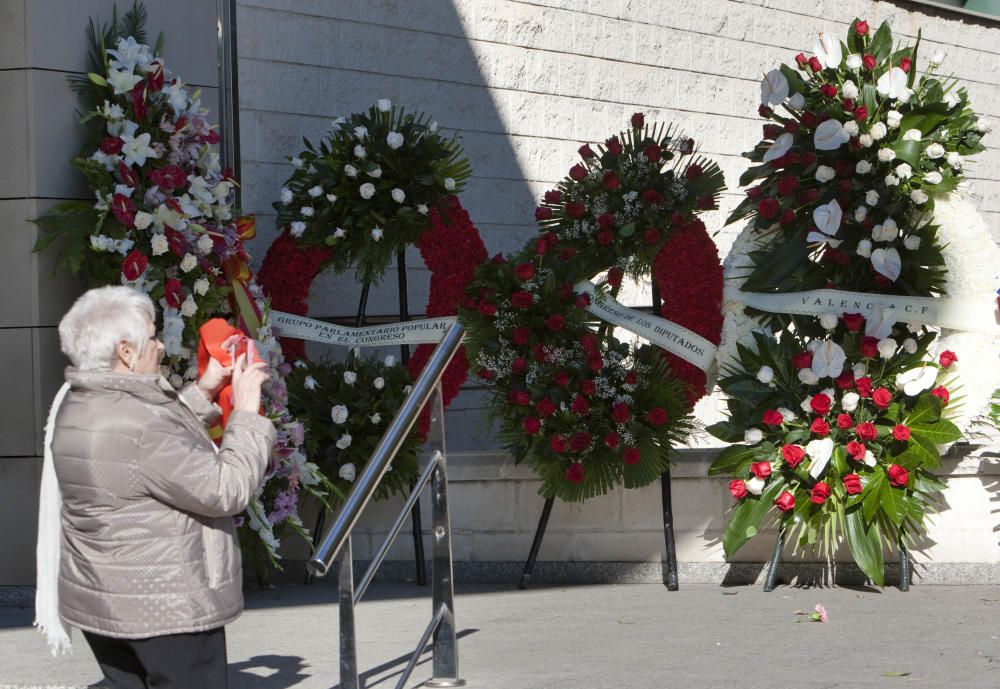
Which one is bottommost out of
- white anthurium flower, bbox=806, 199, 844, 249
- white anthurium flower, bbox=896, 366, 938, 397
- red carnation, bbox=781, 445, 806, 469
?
A: red carnation, bbox=781, 445, 806, 469

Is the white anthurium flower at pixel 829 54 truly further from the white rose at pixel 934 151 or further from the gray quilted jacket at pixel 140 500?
the gray quilted jacket at pixel 140 500

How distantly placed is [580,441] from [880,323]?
141 centimetres

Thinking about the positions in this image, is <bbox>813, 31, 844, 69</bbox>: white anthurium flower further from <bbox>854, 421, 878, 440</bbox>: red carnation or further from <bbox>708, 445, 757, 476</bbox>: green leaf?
<bbox>708, 445, 757, 476</bbox>: green leaf

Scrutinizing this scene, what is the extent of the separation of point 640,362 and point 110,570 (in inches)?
144

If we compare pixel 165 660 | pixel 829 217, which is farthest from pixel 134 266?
pixel 165 660

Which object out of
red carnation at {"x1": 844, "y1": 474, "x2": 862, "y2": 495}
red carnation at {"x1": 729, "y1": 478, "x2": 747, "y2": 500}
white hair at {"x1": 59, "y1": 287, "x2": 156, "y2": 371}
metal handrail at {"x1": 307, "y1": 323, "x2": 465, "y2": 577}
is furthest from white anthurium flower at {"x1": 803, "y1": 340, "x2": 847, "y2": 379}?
white hair at {"x1": 59, "y1": 287, "x2": 156, "y2": 371}

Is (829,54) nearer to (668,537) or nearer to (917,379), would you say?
(917,379)

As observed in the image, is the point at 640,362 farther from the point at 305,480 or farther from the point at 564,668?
the point at 564,668

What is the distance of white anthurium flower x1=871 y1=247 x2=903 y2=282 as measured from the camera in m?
6.05

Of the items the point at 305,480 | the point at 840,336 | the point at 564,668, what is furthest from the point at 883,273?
the point at 305,480

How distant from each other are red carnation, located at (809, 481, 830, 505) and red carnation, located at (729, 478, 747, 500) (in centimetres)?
30

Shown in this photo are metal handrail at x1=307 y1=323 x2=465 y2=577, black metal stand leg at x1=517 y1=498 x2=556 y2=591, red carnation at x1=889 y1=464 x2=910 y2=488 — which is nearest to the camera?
metal handrail at x1=307 y1=323 x2=465 y2=577

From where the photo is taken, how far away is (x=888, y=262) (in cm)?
606

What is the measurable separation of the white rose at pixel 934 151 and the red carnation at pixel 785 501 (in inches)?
62.1
